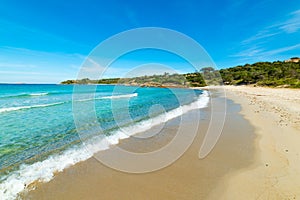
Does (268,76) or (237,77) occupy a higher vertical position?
(268,76)

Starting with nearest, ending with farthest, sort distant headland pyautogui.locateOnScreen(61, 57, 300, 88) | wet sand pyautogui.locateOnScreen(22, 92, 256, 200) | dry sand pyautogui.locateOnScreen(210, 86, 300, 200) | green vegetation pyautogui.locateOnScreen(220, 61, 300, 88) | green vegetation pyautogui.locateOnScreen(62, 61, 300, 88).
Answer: dry sand pyautogui.locateOnScreen(210, 86, 300, 200) → wet sand pyautogui.locateOnScreen(22, 92, 256, 200) → green vegetation pyautogui.locateOnScreen(220, 61, 300, 88) → distant headland pyautogui.locateOnScreen(61, 57, 300, 88) → green vegetation pyautogui.locateOnScreen(62, 61, 300, 88)

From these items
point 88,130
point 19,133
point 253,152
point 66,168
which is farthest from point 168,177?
point 19,133

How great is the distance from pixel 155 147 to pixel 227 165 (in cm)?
265

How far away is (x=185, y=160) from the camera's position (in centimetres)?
516

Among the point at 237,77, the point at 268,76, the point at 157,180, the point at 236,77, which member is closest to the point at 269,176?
the point at 157,180

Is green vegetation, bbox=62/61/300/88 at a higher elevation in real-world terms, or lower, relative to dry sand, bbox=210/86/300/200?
higher

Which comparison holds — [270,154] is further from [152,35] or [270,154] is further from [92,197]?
[152,35]

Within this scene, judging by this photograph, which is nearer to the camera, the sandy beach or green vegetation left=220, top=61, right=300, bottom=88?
the sandy beach

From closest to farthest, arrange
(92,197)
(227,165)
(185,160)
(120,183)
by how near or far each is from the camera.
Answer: (92,197), (120,183), (227,165), (185,160)

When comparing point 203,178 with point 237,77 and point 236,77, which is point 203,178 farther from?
point 236,77

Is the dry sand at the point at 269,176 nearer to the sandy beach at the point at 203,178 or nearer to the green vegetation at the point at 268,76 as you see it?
the sandy beach at the point at 203,178

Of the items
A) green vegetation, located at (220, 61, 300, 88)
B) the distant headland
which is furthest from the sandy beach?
green vegetation, located at (220, 61, 300, 88)

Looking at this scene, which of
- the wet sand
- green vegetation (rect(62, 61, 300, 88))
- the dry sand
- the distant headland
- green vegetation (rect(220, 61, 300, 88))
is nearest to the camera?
the dry sand

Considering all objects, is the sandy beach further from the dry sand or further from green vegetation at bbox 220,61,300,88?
green vegetation at bbox 220,61,300,88
